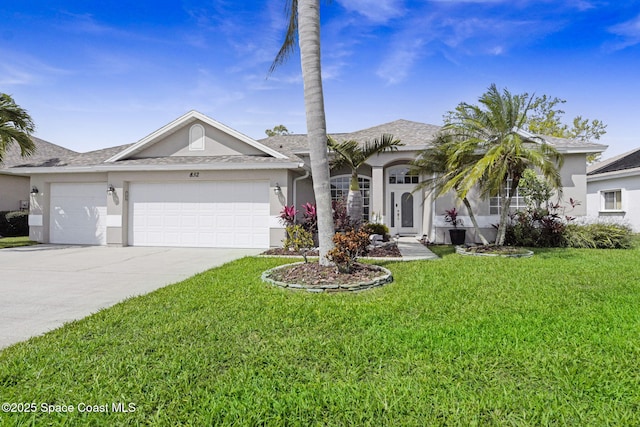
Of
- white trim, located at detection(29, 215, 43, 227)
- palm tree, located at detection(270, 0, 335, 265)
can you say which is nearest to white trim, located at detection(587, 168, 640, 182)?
palm tree, located at detection(270, 0, 335, 265)

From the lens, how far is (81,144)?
2217 centimetres

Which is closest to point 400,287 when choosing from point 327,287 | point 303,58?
point 327,287

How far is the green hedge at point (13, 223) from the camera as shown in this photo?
16797 mm

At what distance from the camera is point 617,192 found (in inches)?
700

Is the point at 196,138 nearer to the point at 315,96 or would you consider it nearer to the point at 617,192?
the point at 315,96

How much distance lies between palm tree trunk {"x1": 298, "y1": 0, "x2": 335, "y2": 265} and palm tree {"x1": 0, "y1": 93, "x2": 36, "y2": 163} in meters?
12.8

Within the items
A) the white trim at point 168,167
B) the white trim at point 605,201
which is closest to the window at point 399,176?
the white trim at point 168,167

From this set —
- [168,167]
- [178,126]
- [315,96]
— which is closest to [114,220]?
[168,167]

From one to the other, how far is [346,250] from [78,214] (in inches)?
504

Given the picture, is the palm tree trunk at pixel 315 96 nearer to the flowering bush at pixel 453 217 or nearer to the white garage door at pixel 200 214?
the white garage door at pixel 200 214

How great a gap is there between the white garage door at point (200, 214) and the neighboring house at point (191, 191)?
0.04m

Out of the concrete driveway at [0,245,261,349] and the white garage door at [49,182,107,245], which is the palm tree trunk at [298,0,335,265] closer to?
the concrete driveway at [0,245,261,349]

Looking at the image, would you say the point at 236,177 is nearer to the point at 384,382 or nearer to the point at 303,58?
the point at 303,58

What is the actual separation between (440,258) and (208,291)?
21.9ft
